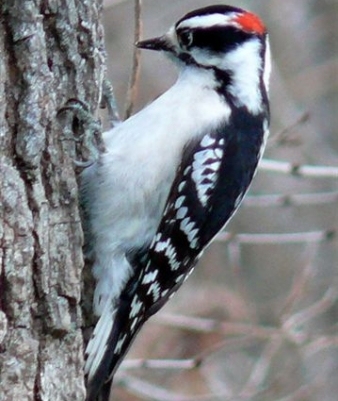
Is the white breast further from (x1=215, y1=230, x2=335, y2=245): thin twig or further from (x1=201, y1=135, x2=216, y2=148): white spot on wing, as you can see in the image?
(x1=215, y1=230, x2=335, y2=245): thin twig

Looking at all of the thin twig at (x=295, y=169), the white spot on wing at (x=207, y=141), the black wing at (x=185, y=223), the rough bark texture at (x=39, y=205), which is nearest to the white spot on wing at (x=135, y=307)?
the black wing at (x=185, y=223)

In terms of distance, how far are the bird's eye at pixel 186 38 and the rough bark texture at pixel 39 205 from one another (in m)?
0.68

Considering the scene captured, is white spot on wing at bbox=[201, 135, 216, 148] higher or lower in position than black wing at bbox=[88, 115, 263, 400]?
higher

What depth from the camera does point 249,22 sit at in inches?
170

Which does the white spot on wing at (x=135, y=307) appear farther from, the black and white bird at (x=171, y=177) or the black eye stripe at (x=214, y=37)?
the black eye stripe at (x=214, y=37)

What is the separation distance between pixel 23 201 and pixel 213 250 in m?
7.23

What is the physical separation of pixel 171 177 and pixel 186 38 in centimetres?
55

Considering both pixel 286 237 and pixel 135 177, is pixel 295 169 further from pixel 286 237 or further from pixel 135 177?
pixel 135 177

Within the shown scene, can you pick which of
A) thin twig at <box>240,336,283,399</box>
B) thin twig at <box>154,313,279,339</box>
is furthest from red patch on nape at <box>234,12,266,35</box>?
thin twig at <box>240,336,283,399</box>

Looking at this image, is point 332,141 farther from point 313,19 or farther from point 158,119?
point 158,119

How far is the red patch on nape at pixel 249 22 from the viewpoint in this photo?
429 centimetres

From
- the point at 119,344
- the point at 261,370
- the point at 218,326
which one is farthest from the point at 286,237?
the point at 119,344

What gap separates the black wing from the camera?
405 centimetres

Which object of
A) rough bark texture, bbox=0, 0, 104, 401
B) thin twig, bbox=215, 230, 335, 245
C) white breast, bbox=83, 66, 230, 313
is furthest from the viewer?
thin twig, bbox=215, 230, 335, 245
